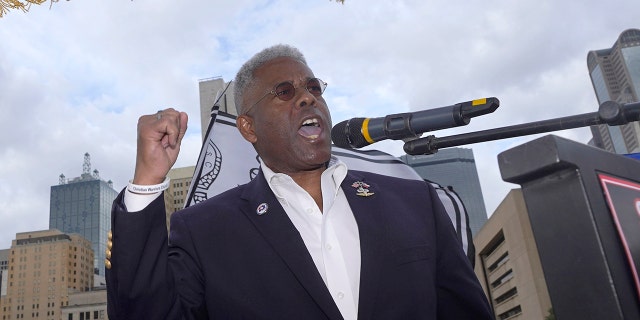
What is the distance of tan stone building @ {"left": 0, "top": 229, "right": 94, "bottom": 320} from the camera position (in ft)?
393

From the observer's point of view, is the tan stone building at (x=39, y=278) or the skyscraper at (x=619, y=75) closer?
the tan stone building at (x=39, y=278)

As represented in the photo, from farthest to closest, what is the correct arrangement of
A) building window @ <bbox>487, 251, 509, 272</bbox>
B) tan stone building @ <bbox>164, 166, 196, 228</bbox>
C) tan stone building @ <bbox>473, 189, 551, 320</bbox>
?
building window @ <bbox>487, 251, 509, 272</bbox>, tan stone building @ <bbox>473, 189, 551, 320</bbox>, tan stone building @ <bbox>164, 166, 196, 228</bbox>

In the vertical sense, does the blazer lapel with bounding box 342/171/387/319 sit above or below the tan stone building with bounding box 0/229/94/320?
below

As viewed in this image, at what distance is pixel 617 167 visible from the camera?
3.10 ft

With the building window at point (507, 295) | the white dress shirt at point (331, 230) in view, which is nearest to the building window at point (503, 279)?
the building window at point (507, 295)

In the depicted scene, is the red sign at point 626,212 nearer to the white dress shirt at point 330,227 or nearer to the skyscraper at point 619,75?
the white dress shirt at point 330,227

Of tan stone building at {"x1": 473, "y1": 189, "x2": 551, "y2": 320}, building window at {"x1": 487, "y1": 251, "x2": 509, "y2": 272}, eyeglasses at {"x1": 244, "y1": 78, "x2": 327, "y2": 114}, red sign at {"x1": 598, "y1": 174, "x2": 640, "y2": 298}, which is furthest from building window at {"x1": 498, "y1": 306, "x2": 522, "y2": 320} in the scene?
red sign at {"x1": 598, "y1": 174, "x2": 640, "y2": 298}

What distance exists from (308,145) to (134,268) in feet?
3.72

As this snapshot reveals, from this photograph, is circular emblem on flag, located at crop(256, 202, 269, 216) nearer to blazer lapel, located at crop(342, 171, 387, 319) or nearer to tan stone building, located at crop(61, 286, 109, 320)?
blazer lapel, located at crop(342, 171, 387, 319)

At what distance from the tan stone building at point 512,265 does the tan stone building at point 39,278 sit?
92613mm

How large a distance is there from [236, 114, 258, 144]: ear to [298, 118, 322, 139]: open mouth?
39cm

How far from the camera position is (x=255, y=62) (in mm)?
3086

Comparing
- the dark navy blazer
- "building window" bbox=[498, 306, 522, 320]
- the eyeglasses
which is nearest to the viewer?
the dark navy blazer

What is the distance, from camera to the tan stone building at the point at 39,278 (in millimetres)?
119688
